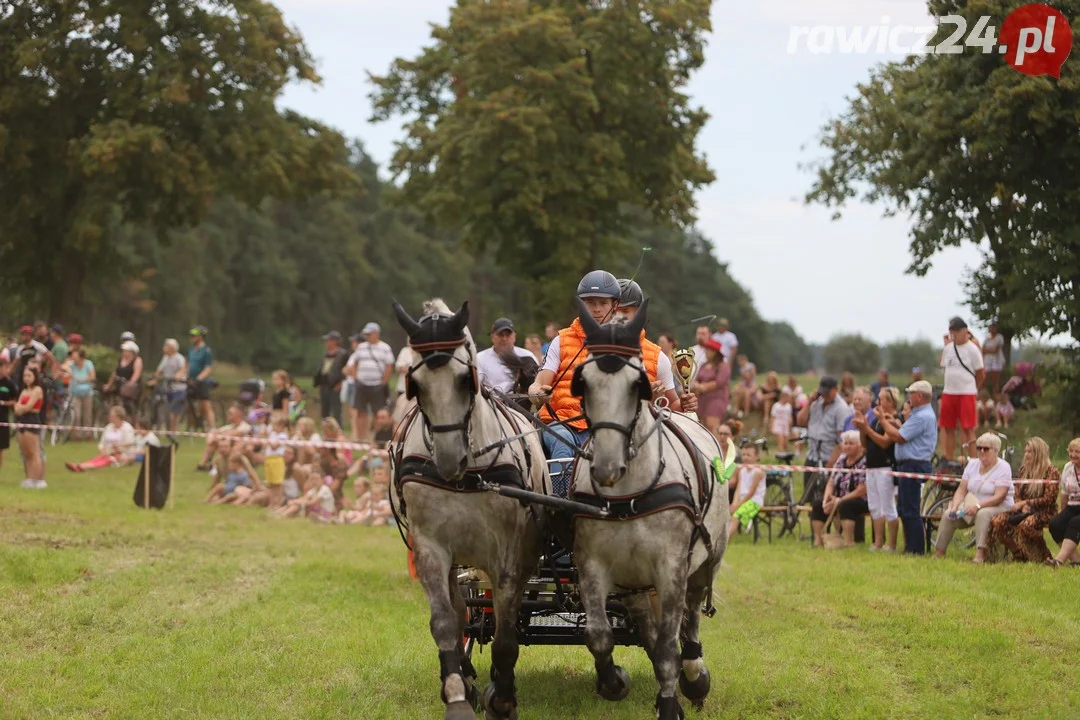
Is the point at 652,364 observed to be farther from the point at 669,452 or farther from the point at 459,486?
the point at 459,486

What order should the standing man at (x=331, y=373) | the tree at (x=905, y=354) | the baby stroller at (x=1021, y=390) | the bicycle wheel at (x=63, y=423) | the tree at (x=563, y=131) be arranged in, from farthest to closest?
1. the tree at (x=905, y=354)
2. the tree at (x=563, y=131)
3. the bicycle wheel at (x=63, y=423)
4. the standing man at (x=331, y=373)
5. the baby stroller at (x=1021, y=390)

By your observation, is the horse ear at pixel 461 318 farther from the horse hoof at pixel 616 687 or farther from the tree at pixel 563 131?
the tree at pixel 563 131

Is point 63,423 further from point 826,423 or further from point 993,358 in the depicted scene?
point 993,358

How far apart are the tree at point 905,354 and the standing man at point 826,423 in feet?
228

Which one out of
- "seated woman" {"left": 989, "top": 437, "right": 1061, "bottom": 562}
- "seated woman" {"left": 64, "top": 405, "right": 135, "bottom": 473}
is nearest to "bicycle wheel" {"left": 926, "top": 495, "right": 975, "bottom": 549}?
"seated woman" {"left": 989, "top": 437, "right": 1061, "bottom": 562}

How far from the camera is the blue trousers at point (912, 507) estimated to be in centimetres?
1462

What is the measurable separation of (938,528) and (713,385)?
23.1 ft

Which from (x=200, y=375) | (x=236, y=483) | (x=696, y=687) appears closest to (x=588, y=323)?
(x=696, y=687)

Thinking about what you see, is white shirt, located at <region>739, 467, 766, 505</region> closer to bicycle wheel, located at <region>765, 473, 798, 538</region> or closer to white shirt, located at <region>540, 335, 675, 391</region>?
bicycle wheel, located at <region>765, 473, 798, 538</region>

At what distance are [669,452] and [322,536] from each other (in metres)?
10.9

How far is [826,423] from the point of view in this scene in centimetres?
1758

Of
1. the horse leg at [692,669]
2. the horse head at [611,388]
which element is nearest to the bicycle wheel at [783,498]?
the horse leg at [692,669]

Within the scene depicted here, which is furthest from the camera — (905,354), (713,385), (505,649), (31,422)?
(905,354)

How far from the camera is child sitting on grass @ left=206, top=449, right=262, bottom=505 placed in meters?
20.9
